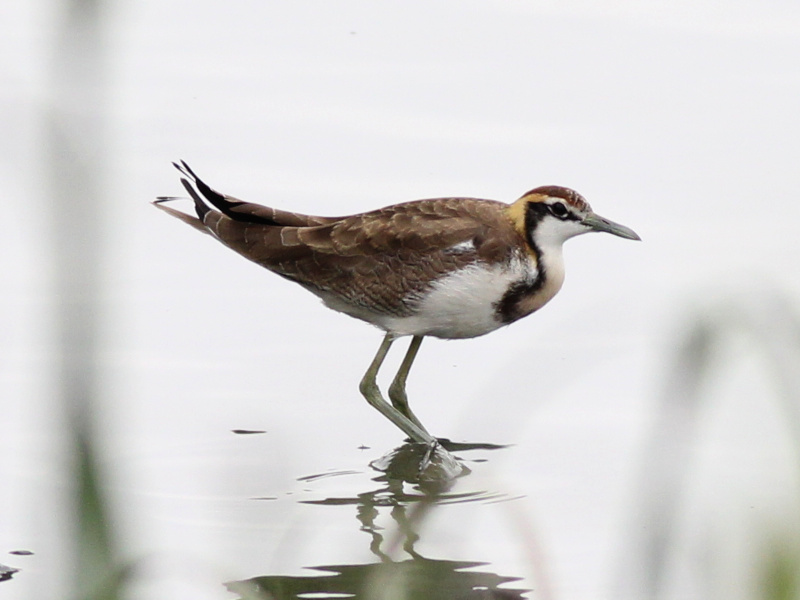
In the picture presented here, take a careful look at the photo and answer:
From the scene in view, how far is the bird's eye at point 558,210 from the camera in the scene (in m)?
6.80

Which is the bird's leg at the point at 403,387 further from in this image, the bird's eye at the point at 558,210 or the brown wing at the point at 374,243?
the bird's eye at the point at 558,210

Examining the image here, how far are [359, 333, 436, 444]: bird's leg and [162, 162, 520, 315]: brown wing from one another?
0.33 metres

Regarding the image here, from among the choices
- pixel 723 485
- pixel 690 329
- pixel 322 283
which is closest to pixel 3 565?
→ pixel 322 283

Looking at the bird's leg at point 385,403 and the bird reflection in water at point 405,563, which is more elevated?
the bird's leg at point 385,403

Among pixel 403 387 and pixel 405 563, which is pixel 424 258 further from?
pixel 405 563

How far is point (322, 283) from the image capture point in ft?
22.8

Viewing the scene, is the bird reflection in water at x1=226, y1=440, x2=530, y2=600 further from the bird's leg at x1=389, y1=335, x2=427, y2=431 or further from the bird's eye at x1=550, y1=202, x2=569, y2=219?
the bird's eye at x1=550, y1=202, x2=569, y2=219

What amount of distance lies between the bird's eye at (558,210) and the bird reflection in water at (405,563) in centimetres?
125

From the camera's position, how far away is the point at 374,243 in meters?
6.87

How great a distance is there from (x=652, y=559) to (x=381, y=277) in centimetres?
476

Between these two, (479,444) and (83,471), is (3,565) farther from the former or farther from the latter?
(83,471)

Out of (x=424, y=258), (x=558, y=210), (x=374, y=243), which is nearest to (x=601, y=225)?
(x=558, y=210)

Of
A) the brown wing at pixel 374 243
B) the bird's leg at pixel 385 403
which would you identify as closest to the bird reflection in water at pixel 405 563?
the bird's leg at pixel 385 403

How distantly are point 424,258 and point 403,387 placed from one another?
88cm
